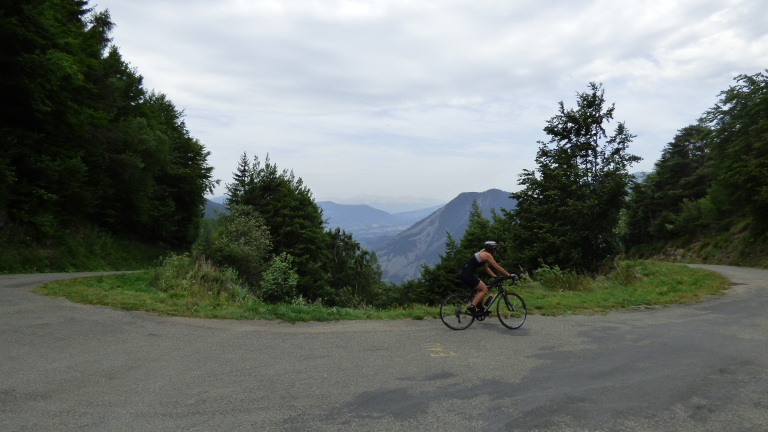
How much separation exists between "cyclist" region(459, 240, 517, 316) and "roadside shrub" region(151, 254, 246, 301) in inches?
284

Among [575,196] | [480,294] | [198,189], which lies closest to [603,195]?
[575,196]

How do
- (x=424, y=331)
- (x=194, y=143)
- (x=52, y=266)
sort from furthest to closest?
(x=194, y=143)
(x=52, y=266)
(x=424, y=331)

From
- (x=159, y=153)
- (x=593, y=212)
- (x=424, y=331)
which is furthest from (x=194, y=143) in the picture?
(x=424, y=331)

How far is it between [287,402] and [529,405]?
287 centimetres

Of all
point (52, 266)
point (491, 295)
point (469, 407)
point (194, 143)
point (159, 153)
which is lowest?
point (52, 266)

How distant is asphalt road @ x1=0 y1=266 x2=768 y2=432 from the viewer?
4270 mm

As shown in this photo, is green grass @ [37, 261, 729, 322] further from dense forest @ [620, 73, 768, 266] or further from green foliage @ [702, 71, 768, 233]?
green foliage @ [702, 71, 768, 233]

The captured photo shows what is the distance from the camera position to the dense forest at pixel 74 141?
17922mm

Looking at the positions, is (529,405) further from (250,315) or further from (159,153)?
(159,153)

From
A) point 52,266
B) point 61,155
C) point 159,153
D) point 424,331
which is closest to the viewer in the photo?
point 424,331

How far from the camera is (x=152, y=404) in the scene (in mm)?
4566

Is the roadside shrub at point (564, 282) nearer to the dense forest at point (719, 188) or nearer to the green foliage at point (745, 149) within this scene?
the dense forest at point (719, 188)

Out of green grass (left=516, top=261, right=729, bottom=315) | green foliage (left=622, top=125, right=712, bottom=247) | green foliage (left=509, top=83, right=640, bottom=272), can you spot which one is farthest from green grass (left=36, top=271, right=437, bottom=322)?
green foliage (left=622, top=125, right=712, bottom=247)

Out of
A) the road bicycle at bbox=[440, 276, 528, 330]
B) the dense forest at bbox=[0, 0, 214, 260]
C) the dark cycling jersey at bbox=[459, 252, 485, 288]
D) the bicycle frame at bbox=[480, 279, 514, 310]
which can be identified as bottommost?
the road bicycle at bbox=[440, 276, 528, 330]
